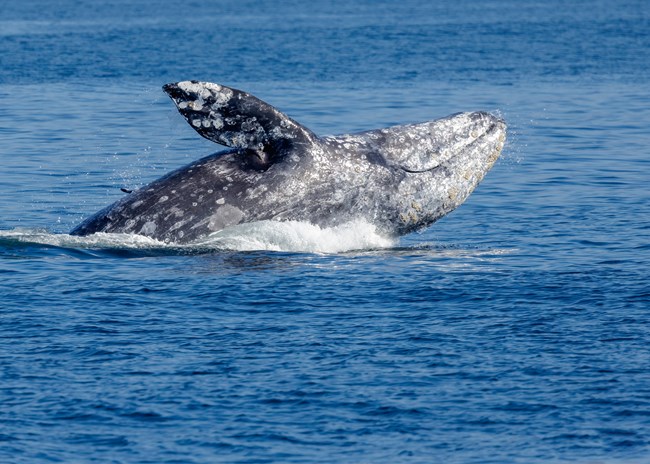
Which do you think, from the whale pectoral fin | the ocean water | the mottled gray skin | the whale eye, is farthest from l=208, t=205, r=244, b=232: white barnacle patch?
the whale pectoral fin

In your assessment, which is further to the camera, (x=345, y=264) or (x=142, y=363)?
(x=345, y=264)

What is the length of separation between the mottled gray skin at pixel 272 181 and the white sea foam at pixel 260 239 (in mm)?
113

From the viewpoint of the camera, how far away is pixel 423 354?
1365cm

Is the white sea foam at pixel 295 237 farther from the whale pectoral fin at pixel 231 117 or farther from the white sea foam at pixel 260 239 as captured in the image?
the whale pectoral fin at pixel 231 117

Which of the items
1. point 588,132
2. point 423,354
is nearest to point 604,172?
point 588,132

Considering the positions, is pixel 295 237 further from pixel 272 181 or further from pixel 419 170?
pixel 419 170

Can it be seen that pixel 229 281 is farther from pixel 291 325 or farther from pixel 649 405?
pixel 649 405

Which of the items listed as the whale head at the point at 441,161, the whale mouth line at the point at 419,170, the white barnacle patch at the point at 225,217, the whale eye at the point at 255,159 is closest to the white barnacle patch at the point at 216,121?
the whale eye at the point at 255,159

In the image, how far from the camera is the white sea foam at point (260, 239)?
703 inches

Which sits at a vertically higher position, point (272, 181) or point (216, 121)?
point (216, 121)

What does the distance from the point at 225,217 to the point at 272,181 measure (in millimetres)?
815

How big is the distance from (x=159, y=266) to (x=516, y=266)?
4709 millimetres

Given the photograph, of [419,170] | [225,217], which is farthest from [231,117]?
[419,170]

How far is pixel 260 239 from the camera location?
1802 centimetres
